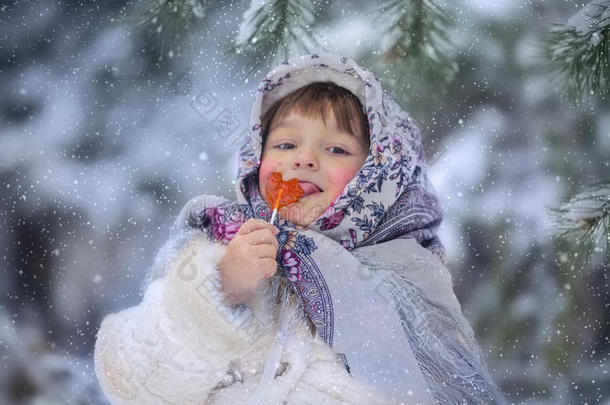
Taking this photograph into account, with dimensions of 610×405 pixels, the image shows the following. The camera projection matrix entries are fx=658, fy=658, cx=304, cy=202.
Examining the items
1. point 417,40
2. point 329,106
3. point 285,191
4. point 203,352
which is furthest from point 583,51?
point 203,352

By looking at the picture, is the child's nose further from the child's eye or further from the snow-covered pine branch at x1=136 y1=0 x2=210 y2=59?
the snow-covered pine branch at x1=136 y1=0 x2=210 y2=59

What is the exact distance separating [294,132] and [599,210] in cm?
58

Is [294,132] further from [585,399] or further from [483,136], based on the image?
[585,399]

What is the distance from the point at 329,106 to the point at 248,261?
13.9 inches

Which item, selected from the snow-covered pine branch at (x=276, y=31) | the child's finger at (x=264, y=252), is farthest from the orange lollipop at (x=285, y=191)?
the snow-covered pine branch at (x=276, y=31)

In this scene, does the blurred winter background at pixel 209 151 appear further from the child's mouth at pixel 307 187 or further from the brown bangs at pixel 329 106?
the child's mouth at pixel 307 187

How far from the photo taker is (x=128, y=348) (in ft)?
3.24

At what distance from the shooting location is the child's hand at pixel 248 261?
3.21 ft

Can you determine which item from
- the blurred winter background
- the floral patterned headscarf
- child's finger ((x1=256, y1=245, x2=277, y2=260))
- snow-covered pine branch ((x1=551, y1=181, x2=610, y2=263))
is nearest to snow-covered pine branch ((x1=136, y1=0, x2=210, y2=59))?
the blurred winter background

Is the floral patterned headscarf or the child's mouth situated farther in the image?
the child's mouth

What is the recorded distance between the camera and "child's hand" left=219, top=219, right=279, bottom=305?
977 millimetres

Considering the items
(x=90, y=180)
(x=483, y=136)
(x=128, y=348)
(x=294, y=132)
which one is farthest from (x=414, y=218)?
(x=90, y=180)

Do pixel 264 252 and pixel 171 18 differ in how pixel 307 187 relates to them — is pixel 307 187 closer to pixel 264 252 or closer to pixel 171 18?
pixel 264 252

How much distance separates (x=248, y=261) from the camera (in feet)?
3.22
